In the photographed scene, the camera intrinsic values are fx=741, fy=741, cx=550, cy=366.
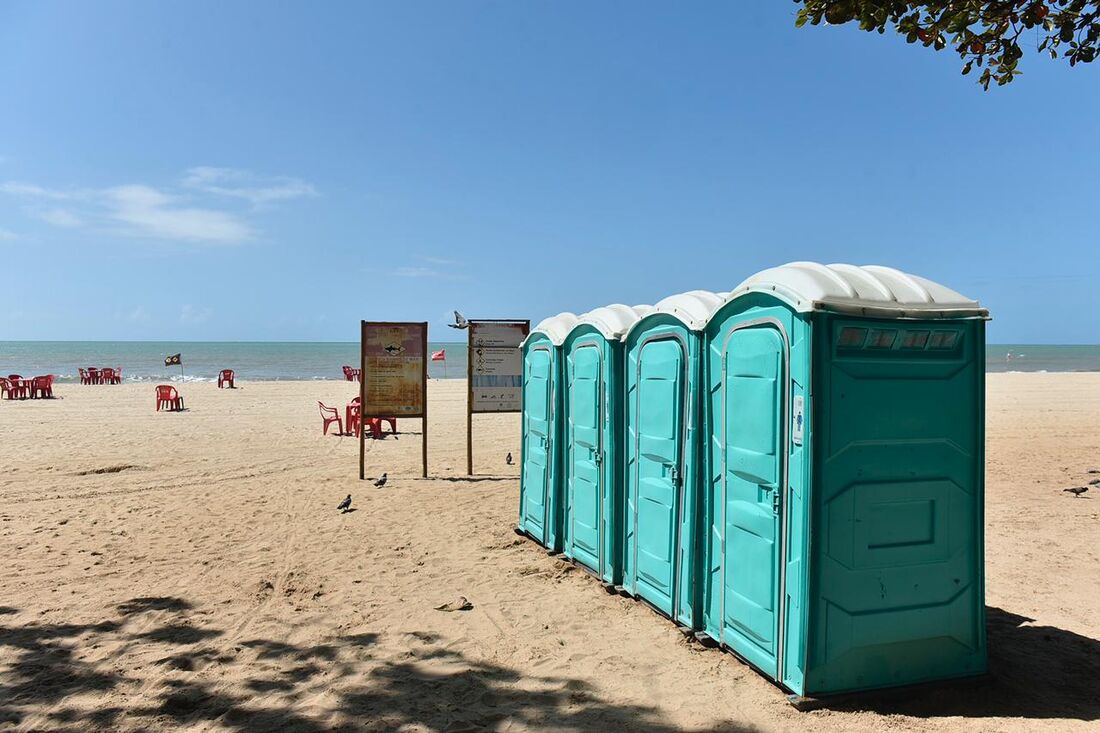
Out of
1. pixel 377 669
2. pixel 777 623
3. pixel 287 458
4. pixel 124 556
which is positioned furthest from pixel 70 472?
pixel 777 623

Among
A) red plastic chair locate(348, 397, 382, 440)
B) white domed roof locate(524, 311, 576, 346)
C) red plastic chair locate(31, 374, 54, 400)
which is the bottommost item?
red plastic chair locate(348, 397, 382, 440)

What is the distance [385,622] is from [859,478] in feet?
10.8

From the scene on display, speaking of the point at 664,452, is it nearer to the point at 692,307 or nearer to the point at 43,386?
the point at 692,307

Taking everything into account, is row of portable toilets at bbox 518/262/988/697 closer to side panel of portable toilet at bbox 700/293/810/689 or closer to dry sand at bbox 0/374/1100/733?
side panel of portable toilet at bbox 700/293/810/689

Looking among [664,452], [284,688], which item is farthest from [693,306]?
[284,688]

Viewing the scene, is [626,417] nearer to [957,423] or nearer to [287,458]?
[957,423]

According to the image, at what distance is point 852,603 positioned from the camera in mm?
3732

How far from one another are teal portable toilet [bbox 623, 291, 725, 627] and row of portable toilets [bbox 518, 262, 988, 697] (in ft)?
0.13

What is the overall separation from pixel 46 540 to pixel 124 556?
1.18 meters

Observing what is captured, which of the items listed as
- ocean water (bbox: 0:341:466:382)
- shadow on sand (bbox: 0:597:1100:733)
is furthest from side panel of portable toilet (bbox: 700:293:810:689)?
ocean water (bbox: 0:341:466:382)

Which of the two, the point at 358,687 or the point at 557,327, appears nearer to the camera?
the point at 358,687

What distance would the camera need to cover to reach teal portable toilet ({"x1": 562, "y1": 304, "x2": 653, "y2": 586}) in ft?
18.7

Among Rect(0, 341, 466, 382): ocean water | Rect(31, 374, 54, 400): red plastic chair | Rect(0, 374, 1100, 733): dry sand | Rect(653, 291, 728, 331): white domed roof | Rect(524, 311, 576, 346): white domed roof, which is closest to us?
Rect(0, 374, 1100, 733): dry sand

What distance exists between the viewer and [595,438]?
5.96m
